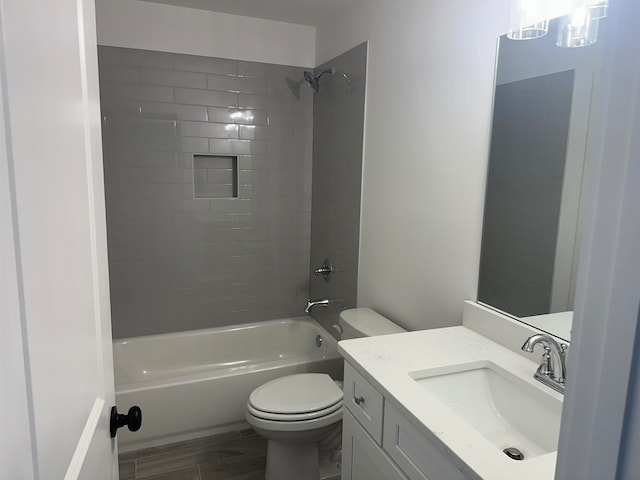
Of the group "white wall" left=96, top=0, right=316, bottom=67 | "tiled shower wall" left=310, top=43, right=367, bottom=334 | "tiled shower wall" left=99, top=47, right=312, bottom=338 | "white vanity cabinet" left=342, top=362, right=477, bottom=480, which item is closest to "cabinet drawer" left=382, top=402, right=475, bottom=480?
"white vanity cabinet" left=342, top=362, right=477, bottom=480

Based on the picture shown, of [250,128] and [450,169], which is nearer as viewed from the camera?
[450,169]

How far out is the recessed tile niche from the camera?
2.90 meters

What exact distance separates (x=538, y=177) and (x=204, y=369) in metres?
2.42

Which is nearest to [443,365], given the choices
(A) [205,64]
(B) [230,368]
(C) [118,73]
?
(B) [230,368]

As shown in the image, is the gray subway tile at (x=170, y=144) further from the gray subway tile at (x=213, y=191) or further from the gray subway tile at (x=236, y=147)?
the gray subway tile at (x=213, y=191)

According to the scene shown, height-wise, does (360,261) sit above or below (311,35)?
below

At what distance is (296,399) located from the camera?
204 cm

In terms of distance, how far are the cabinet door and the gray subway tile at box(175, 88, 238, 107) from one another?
2137 mm

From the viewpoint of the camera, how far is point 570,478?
471 mm

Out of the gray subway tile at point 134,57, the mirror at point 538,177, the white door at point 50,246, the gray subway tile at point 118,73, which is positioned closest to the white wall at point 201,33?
the gray subway tile at point 134,57

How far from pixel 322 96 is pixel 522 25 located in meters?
1.70

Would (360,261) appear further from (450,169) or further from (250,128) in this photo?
(250,128)

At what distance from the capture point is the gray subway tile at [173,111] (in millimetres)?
2691

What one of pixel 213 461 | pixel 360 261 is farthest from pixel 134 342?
pixel 360 261
